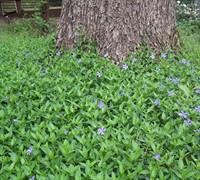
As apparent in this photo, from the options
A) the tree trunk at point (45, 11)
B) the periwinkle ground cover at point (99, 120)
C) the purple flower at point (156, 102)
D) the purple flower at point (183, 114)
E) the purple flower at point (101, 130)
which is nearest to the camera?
the periwinkle ground cover at point (99, 120)

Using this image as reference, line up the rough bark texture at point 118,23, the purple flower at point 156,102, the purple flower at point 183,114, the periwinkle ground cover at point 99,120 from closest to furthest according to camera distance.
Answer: the periwinkle ground cover at point 99,120, the purple flower at point 183,114, the purple flower at point 156,102, the rough bark texture at point 118,23

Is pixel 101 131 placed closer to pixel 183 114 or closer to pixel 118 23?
pixel 183 114

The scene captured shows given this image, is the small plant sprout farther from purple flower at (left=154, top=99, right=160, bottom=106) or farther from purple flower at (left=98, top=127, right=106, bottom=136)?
purple flower at (left=154, top=99, right=160, bottom=106)

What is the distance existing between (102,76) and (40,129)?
44.6 inches

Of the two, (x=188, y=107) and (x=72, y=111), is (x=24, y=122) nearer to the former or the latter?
(x=72, y=111)

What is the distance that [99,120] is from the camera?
2.33m

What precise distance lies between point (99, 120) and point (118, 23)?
165 centimetres

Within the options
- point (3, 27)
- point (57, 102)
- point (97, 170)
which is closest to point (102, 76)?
point (57, 102)

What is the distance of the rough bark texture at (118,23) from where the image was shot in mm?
3682

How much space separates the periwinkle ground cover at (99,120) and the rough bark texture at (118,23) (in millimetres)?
232

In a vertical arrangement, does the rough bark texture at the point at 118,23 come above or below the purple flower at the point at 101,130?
above

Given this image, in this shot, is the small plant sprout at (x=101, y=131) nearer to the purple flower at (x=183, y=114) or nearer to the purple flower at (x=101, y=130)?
the purple flower at (x=101, y=130)

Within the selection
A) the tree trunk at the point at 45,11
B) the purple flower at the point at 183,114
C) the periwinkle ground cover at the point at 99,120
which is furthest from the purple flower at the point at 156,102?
Result: the tree trunk at the point at 45,11

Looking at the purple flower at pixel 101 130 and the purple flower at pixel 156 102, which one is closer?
the purple flower at pixel 101 130
